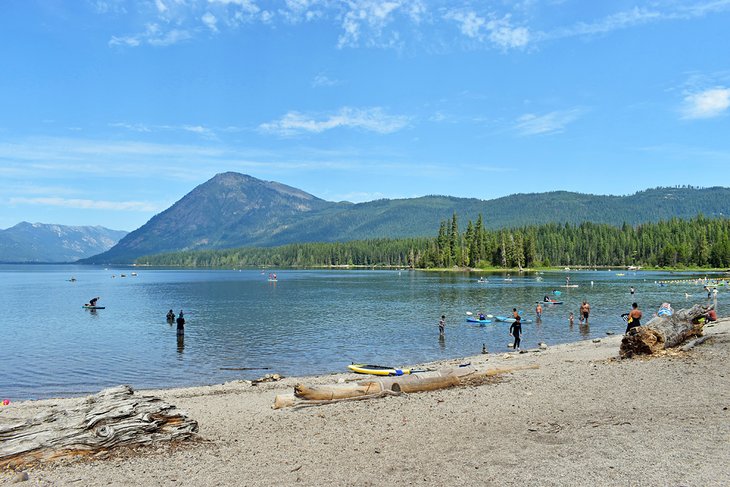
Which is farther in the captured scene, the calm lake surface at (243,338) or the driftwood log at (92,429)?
the calm lake surface at (243,338)

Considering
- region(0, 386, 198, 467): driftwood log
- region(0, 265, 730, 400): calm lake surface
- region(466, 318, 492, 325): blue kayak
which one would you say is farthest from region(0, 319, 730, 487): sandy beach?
region(466, 318, 492, 325): blue kayak

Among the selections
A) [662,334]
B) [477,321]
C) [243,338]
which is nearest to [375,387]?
[662,334]

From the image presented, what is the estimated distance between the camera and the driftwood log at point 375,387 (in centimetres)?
1932

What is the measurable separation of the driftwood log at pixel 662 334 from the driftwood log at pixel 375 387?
866 centimetres

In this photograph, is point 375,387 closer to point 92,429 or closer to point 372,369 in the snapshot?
point 92,429

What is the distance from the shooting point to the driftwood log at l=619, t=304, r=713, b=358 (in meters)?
25.8

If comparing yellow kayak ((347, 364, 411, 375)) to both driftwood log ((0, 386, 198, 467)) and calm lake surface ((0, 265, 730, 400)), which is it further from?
driftwood log ((0, 386, 198, 467))

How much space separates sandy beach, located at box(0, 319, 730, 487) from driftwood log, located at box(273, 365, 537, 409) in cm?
48

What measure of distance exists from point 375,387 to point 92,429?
384 inches

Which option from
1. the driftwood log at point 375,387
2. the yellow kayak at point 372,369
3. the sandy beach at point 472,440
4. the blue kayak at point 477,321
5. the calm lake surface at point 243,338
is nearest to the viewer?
the sandy beach at point 472,440

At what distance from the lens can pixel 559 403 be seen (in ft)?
58.3

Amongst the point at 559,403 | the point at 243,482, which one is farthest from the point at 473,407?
the point at 243,482

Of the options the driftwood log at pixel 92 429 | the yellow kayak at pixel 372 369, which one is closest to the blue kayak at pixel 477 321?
the yellow kayak at pixel 372 369

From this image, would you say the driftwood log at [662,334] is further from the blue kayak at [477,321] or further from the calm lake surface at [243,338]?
the blue kayak at [477,321]
